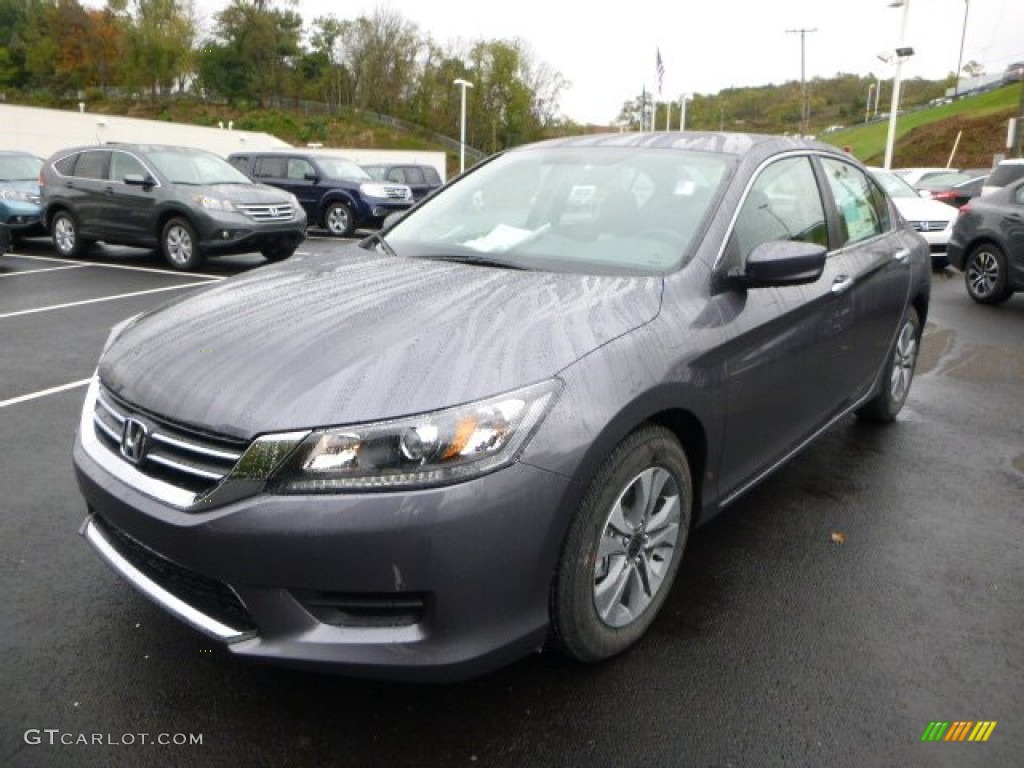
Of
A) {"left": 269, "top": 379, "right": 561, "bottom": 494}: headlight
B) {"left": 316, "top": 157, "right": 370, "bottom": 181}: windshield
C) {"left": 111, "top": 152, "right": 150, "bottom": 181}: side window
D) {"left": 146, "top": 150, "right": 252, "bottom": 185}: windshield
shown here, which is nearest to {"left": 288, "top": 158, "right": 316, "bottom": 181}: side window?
{"left": 316, "top": 157, "right": 370, "bottom": 181}: windshield

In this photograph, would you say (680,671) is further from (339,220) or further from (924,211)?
(339,220)

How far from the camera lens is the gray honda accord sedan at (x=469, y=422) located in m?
1.96

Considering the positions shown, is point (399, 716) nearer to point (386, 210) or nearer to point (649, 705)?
point (649, 705)

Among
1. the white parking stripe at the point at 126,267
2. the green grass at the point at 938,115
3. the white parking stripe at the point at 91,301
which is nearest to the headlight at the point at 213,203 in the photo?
the white parking stripe at the point at 126,267

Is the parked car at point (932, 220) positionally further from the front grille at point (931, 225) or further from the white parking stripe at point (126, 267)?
the white parking stripe at point (126, 267)

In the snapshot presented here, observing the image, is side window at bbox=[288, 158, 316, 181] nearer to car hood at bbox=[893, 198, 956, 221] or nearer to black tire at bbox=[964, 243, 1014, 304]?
car hood at bbox=[893, 198, 956, 221]

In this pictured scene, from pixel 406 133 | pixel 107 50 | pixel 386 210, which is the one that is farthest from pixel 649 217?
pixel 107 50

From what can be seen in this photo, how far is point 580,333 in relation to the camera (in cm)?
231

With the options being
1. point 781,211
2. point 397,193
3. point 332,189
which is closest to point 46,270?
point 332,189

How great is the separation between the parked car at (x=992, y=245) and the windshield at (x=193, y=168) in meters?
9.71

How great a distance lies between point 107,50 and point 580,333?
3125 inches

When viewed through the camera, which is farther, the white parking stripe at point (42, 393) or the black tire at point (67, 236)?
the black tire at point (67, 236)

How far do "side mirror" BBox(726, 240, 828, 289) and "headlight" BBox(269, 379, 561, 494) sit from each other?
127 centimetres

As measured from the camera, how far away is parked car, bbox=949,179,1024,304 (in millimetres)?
9070
